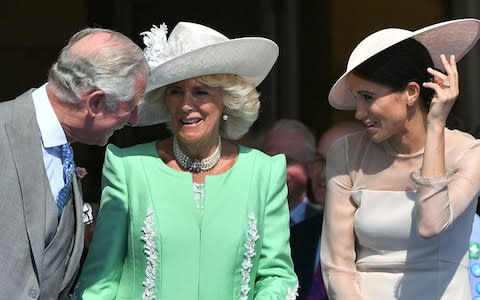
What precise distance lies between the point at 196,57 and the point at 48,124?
69cm

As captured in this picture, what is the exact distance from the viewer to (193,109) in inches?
177

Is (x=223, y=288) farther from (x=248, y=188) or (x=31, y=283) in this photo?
(x=31, y=283)

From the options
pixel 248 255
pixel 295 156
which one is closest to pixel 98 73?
pixel 248 255

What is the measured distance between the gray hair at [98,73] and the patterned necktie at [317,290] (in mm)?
1573

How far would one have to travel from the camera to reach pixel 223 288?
448 cm

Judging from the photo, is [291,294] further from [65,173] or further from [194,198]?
[65,173]

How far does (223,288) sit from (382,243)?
23.8 inches

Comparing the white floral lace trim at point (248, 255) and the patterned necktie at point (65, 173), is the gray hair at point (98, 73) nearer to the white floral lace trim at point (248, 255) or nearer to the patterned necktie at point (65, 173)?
the patterned necktie at point (65, 173)

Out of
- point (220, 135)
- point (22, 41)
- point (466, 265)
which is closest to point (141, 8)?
point (22, 41)

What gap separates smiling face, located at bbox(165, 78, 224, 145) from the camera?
14.8ft

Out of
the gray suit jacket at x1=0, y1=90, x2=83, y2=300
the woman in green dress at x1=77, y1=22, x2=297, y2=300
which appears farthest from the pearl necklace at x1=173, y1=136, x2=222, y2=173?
the gray suit jacket at x1=0, y1=90, x2=83, y2=300

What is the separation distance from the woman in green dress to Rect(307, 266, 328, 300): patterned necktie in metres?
0.67

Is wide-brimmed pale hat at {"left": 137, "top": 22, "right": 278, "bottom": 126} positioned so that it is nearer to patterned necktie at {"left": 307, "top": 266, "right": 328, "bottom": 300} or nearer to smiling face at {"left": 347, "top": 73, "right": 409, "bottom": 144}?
smiling face at {"left": 347, "top": 73, "right": 409, "bottom": 144}

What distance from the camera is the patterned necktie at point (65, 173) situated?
4102 millimetres
